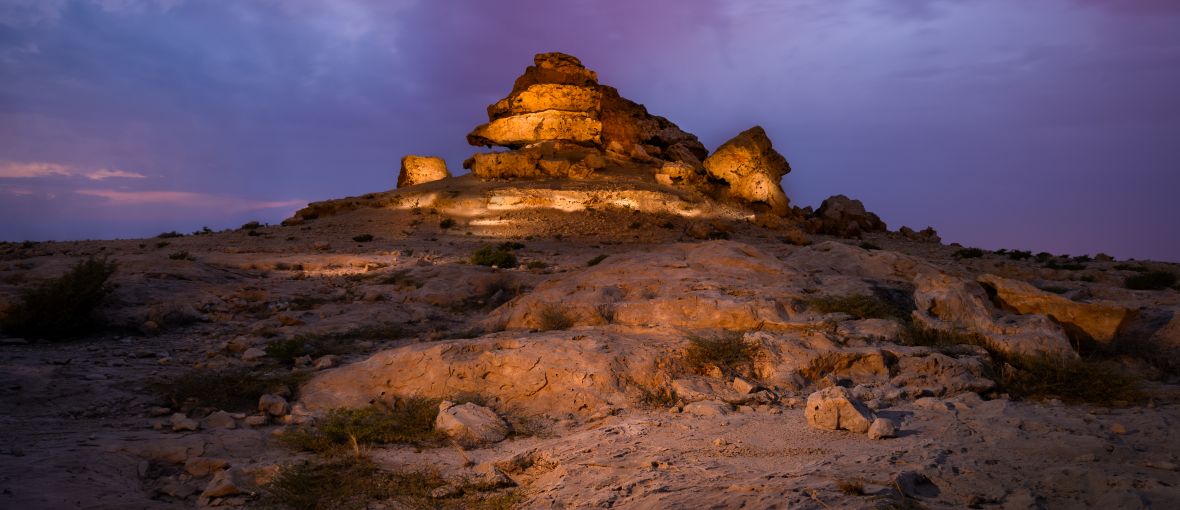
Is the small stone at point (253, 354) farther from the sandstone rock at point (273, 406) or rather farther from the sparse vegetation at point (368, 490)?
the sparse vegetation at point (368, 490)

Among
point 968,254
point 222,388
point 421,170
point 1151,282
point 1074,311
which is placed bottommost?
point 222,388

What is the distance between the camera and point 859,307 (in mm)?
7523

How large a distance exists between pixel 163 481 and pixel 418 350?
2.72m

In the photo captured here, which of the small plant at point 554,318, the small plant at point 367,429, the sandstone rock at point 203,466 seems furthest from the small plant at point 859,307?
the sandstone rock at point 203,466

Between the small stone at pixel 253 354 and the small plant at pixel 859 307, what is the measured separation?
6.88 m

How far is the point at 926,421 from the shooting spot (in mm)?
4734

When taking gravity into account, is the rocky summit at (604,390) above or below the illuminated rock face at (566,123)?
below

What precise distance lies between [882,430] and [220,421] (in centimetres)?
541

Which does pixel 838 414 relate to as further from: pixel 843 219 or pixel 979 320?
pixel 843 219

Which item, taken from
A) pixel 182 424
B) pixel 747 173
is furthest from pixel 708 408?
pixel 747 173

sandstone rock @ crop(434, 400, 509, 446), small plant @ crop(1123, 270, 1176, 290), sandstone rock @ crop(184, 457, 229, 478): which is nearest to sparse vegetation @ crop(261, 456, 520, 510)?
sandstone rock @ crop(184, 457, 229, 478)

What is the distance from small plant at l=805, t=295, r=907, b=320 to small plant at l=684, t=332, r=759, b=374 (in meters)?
1.52

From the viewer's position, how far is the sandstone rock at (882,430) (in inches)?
169

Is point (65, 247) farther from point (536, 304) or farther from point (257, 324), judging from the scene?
point (536, 304)
